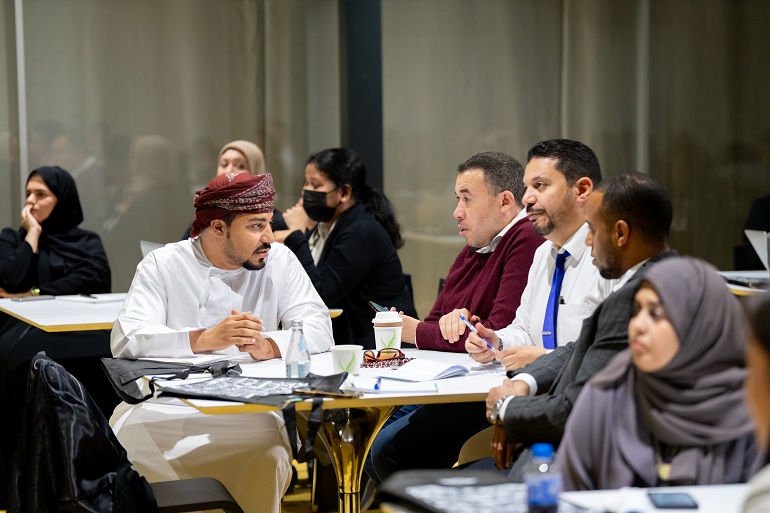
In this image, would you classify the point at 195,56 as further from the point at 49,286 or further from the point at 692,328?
the point at 692,328

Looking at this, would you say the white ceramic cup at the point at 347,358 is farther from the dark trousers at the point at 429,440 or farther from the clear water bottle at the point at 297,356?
the dark trousers at the point at 429,440

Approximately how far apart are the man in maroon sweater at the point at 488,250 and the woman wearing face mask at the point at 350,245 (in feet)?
3.29

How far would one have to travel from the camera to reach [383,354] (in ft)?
10.9

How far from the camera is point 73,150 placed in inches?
273

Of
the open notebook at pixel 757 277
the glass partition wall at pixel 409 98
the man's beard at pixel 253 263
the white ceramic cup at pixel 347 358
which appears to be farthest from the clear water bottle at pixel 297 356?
the glass partition wall at pixel 409 98

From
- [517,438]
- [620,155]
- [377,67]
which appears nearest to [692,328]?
[517,438]

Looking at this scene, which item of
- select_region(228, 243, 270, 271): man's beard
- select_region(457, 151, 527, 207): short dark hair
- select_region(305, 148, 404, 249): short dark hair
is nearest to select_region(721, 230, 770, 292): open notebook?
select_region(457, 151, 527, 207): short dark hair

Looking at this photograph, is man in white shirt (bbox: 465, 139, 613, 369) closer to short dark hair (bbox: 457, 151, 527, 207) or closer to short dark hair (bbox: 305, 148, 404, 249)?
short dark hair (bbox: 457, 151, 527, 207)

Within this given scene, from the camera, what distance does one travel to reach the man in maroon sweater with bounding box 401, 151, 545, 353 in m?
3.64

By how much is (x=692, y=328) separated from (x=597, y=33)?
6365mm

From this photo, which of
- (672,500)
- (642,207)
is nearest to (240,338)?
(642,207)

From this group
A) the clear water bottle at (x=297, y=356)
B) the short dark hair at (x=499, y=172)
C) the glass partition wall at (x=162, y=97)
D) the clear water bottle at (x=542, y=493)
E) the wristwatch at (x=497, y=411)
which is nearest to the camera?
the clear water bottle at (x=542, y=493)

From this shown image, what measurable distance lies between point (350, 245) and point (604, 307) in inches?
100

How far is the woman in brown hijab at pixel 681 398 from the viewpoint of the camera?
2031 mm
